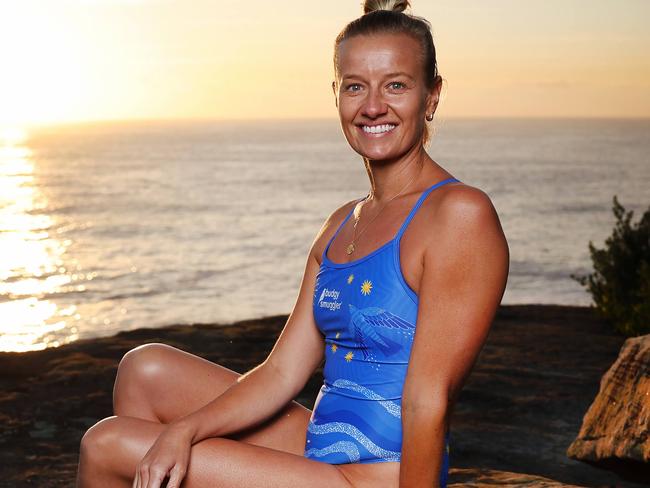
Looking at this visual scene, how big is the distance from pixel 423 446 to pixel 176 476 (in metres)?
0.58

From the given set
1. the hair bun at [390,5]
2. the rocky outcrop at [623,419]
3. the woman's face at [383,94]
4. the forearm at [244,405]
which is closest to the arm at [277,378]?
the forearm at [244,405]

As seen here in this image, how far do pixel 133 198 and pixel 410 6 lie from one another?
32.1m

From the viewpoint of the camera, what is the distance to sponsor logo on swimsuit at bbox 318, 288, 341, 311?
228 cm

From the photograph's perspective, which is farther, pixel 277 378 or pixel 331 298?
pixel 277 378

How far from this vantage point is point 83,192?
36438 millimetres

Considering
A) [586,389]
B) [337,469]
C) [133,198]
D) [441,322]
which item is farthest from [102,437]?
[133,198]

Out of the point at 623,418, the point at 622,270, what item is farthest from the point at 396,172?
the point at 622,270

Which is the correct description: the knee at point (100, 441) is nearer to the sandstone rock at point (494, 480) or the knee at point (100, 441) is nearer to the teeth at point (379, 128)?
the teeth at point (379, 128)

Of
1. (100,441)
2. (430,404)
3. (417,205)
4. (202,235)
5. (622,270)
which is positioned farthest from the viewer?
(202,235)

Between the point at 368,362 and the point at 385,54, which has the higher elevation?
the point at 385,54

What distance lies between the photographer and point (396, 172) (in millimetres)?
2441

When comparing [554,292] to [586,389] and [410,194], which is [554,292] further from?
[410,194]

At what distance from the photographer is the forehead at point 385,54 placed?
7.54ft

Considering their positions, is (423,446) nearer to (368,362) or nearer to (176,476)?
(368,362)
